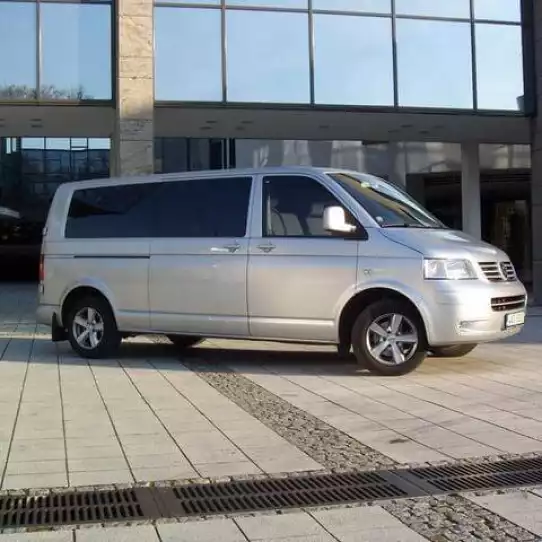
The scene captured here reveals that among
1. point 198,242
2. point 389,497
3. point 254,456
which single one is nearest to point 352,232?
point 198,242

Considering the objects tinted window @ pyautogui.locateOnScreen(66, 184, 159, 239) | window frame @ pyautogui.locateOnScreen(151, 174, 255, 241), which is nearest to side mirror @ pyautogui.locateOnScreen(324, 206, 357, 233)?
window frame @ pyautogui.locateOnScreen(151, 174, 255, 241)

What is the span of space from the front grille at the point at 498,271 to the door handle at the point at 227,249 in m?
2.68

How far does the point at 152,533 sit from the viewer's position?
3998mm

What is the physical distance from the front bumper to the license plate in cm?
20

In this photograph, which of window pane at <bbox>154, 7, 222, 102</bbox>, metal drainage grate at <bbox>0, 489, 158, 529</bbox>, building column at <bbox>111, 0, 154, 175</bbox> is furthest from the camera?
window pane at <bbox>154, 7, 222, 102</bbox>

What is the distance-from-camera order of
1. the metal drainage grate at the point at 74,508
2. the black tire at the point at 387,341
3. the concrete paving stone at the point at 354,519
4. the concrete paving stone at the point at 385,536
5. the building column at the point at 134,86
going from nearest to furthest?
the concrete paving stone at the point at 385,536 → the concrete paving stone at the point at 354,519 → the metal drainage grate at the point at 74,508 → the black tire at the point at 387,341 → the building column at the point at 134,86

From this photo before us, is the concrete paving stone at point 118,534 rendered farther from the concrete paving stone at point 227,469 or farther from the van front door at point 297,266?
the van front door at point 297,266

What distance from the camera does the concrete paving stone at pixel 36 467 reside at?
5.08m

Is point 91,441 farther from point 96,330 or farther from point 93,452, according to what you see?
point 96,330

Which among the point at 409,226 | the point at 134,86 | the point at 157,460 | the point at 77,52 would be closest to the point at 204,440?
the point at 157,460

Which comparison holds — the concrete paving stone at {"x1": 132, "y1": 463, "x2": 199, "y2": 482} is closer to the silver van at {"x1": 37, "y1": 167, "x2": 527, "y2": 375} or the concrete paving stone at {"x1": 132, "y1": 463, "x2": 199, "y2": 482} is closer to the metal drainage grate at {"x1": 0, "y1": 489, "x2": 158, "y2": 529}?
the metal drainage grate at {"x1": 0, "y1": 489, "x2": 158, "y2": 529}

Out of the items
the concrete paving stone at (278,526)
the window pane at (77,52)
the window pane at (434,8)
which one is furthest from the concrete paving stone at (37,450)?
the window pane at (434,8)

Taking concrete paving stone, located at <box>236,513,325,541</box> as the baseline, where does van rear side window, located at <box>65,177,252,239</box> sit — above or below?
above

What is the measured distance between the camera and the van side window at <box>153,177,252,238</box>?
29.5 ft
